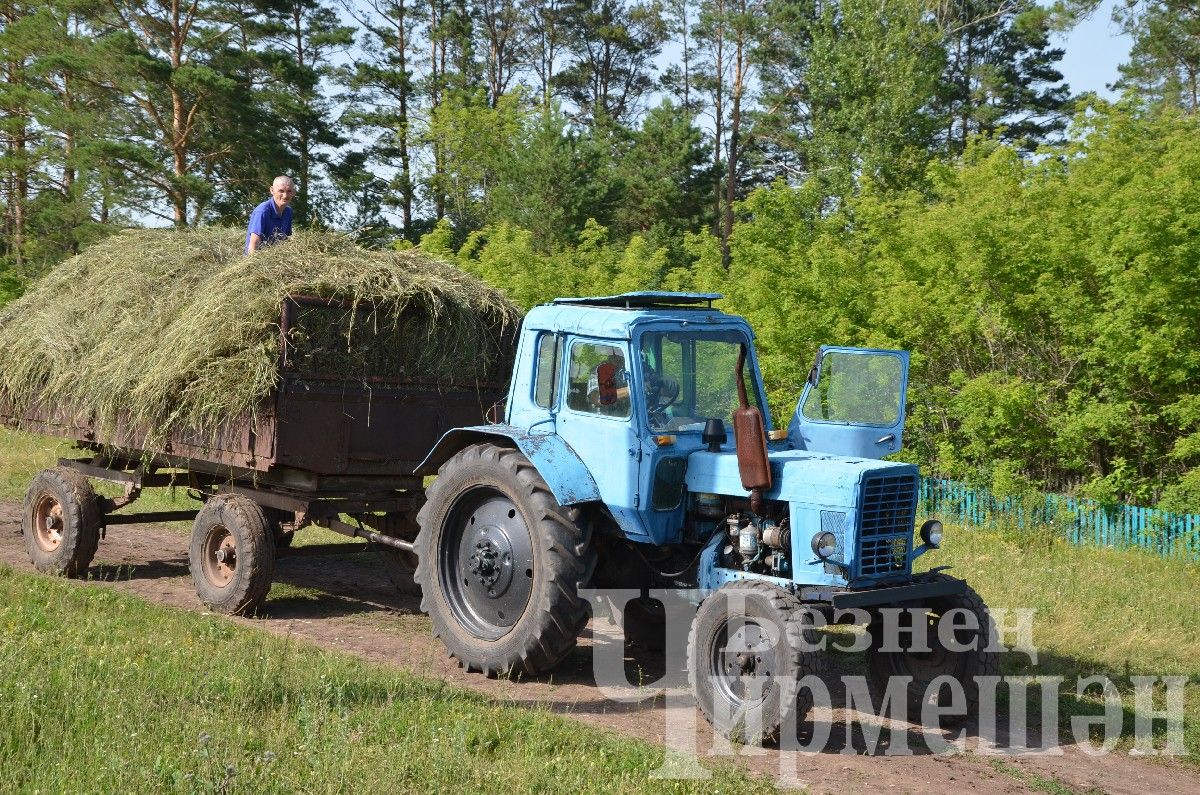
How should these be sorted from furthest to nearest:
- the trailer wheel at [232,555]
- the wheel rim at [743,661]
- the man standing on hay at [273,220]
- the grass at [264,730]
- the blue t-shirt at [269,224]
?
the blue t-shirt at [269,224] < the man standing on hay at [273,220] < the trailer wheel at [232,555] < the wheel rim at [743,661] < the grass at [264,730]

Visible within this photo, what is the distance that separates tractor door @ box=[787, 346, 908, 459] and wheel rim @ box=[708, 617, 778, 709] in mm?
1654

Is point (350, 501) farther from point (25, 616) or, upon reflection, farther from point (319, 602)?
point (25, 616)

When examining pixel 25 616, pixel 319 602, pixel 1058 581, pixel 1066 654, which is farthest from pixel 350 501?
pixel 1058 581

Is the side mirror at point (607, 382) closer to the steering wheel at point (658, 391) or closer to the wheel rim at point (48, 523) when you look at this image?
the steering wheel at point (658, 391)

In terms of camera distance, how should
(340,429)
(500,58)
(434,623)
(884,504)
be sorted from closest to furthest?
(884,504) < (434,623) < (340,429) < (500,58)

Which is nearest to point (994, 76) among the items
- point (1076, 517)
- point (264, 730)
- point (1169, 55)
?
point (1169, 55)

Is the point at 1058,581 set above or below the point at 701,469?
below

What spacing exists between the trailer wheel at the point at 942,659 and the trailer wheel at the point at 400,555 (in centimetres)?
391

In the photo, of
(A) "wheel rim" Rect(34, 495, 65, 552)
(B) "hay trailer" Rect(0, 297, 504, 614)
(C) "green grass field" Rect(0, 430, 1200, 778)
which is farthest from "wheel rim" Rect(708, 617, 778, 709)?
(A) "wheel rim" Rect(34, 495, 65, 552)

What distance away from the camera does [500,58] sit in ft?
136

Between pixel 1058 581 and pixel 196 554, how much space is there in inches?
300

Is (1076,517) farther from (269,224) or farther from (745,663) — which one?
(269,224)

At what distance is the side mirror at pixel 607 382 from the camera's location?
24.1 ft

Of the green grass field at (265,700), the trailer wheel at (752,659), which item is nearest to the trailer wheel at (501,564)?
the green grass field at (265,700)
